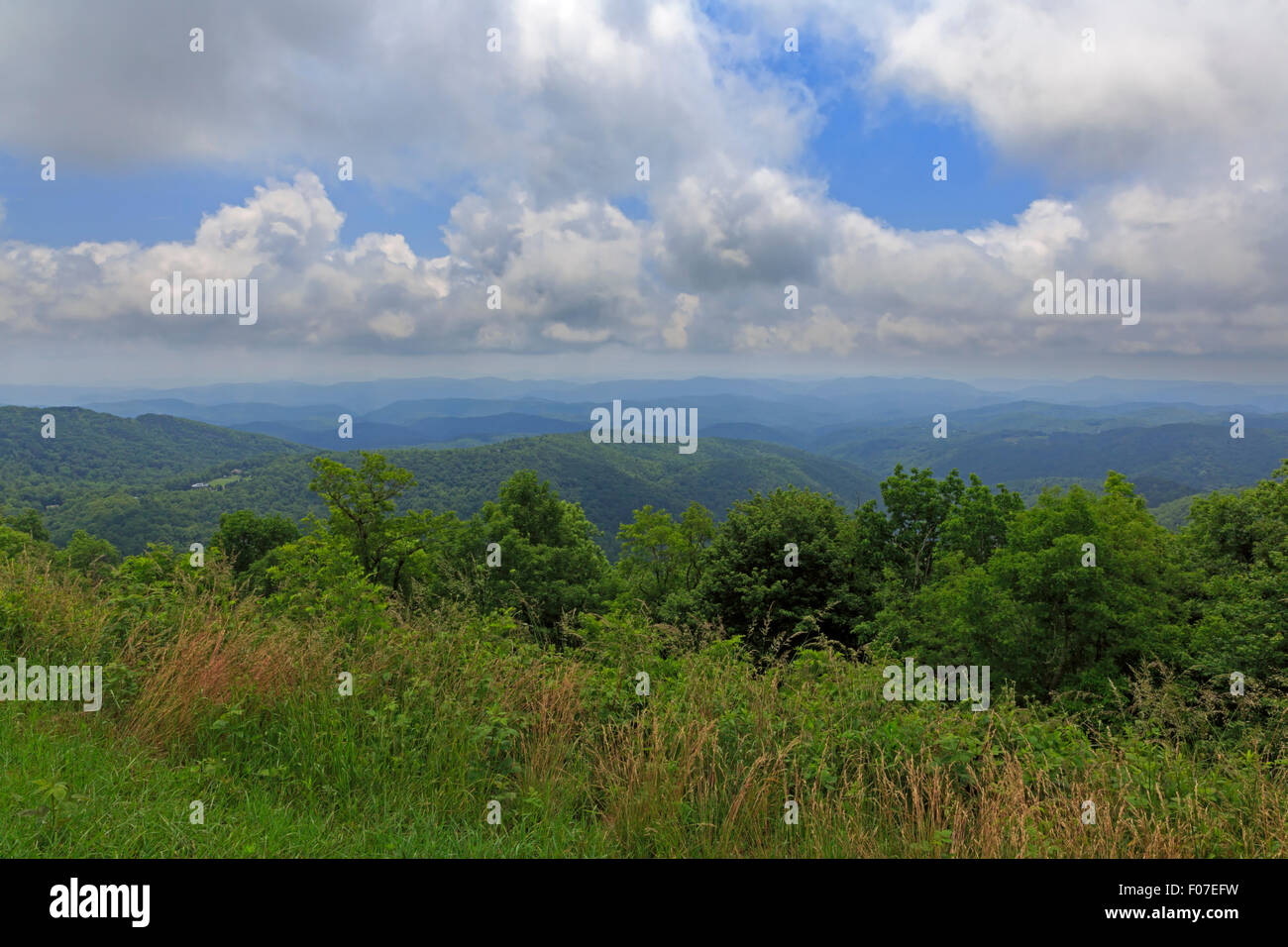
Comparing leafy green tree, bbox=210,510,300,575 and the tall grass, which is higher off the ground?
the tall grass

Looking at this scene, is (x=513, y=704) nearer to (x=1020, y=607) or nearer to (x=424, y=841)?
(x=424, y=841)

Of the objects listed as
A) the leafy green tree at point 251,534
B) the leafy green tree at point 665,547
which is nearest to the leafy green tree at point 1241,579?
the leafy green tree at point 665,547

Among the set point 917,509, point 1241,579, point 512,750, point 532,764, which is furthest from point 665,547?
point 532,764

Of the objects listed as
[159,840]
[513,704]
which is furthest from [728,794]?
[159,840]

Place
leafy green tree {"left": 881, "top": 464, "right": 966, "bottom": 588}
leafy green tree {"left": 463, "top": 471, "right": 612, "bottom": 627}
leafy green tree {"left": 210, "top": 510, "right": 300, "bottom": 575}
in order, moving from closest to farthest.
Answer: leafy green tree {"left": 881, "top": 464, "right": 966, "bottom": 588}
leafy green tree {"left": 463, "top": 471, "right": 612, "bottom": 627}
leafy green tree {"left": 210, "top": 510, "right": 300, "bottom": 575}

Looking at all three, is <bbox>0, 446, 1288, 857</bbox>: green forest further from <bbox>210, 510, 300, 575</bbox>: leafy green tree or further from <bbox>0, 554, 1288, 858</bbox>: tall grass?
<bbox>210, 510, 300, 575</bbox>: leafy green tree

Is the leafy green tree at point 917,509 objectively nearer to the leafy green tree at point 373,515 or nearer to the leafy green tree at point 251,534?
the leafy green tree at point 373,515

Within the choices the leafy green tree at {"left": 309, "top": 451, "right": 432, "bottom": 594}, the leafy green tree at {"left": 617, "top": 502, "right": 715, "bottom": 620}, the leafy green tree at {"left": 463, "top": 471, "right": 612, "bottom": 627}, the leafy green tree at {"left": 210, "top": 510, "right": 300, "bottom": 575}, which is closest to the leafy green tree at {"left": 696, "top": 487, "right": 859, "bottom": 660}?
the leafy green tree at {"left": 617, "top": 502, "right": 715, "bottom": 620}

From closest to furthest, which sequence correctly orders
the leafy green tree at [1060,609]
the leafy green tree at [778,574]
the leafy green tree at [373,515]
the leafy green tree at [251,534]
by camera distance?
the leafy green tree at [1060,609] < the leafy green tree at [778,574] < the leafy green tree at [373,515] < the leafy green tree at [251,534]

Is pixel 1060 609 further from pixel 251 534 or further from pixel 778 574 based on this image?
pixel 251 534

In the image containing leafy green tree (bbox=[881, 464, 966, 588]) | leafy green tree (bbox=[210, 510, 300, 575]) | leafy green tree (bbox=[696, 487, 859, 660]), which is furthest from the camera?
leafy green tree (bbox=[210, 510, 300, 575])

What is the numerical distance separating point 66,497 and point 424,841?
239 metres

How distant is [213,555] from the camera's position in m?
7.10

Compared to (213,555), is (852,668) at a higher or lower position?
lower
